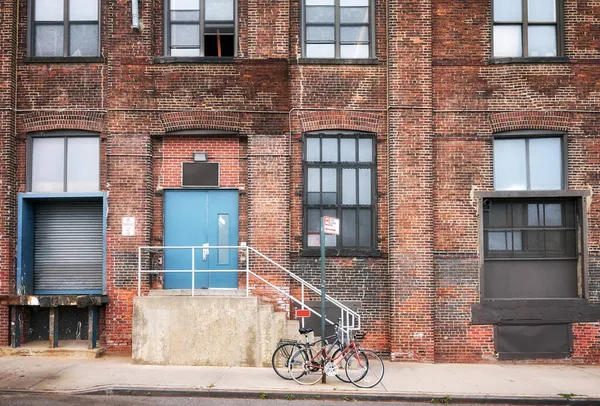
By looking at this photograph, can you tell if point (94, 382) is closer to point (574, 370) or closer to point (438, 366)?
point (438, 366)

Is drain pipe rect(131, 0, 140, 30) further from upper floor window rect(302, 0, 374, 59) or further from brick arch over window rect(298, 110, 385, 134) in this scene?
brick arch over window rect(298, 110, 385, 134)

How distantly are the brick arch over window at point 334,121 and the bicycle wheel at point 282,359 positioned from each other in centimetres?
483

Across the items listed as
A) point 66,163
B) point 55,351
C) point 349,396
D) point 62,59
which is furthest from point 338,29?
point 55,351

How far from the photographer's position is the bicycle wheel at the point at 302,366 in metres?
10.3

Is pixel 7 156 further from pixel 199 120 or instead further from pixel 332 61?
pixel 332 61

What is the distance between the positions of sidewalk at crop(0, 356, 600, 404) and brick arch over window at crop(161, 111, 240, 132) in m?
5.13

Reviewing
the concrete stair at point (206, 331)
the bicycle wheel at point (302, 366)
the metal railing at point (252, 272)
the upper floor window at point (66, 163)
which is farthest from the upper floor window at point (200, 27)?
the bicycle wheel at point (302, 366)

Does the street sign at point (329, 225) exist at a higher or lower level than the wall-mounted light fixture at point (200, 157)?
lower

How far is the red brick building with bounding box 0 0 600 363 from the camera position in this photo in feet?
41.9

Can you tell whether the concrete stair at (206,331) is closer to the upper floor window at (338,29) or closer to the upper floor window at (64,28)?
the upper floor window at (338,29)

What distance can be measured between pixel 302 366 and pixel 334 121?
5.48 meters

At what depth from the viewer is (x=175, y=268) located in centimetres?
1300

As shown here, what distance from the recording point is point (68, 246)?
43.3 ft

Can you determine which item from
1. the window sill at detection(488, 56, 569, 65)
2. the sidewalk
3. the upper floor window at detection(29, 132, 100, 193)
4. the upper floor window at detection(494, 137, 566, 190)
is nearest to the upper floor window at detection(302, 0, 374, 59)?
the window sill at detection(488, 56, 569, 65)
